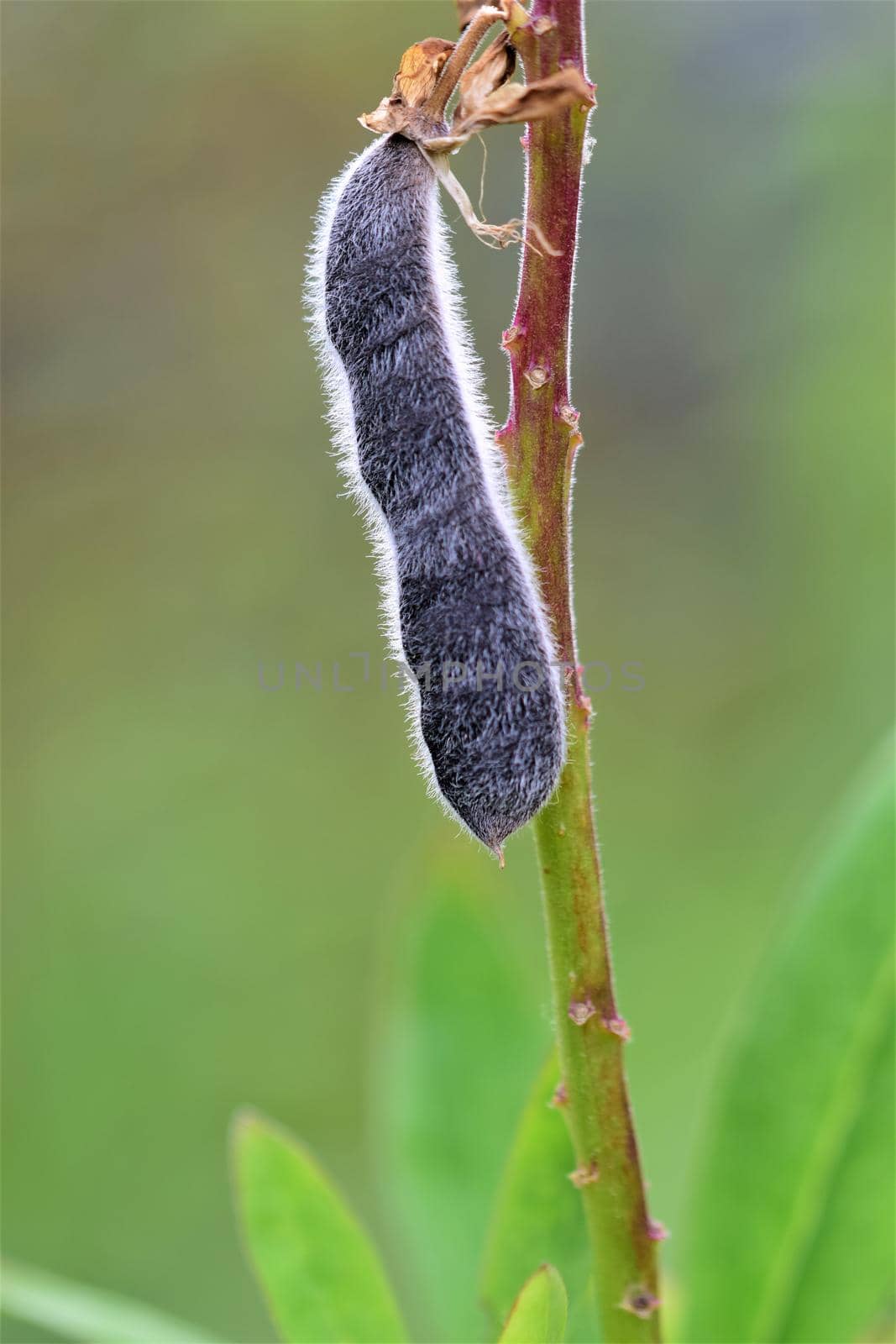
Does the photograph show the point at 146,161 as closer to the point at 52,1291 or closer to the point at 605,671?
the point at 605,671

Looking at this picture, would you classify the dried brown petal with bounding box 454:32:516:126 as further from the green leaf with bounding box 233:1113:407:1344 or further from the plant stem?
the green leaf with bounding box 233:1113:407:1344

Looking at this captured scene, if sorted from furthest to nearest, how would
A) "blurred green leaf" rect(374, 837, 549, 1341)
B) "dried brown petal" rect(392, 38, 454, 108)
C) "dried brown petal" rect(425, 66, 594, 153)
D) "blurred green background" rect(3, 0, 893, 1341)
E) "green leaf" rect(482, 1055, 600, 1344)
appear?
"blurred green background" rect(3, 0, 893, 1341)
"blurred green leaf" rect(374, 837, 549, 1341)
"green leaf" rect(482, 1055, 600, 1344)
"dried brown petal" rect(392, 38, 454, 108)
"dried brown petal" rect(425, 66, 594, 153)

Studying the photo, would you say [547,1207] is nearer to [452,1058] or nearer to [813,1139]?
[813,1139]

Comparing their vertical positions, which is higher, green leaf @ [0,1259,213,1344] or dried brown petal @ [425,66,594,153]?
dried brown petal @ [425,66,594,153]

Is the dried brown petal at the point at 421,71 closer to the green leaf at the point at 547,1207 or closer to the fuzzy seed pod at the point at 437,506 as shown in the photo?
the fuzzy seed pod at the point at 437,506

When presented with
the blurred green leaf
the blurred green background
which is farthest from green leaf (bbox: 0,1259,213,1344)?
the blurred green background

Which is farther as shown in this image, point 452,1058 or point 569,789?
point 452,1058

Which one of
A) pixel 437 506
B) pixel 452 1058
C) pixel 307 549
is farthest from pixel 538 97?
pixel 307 549
